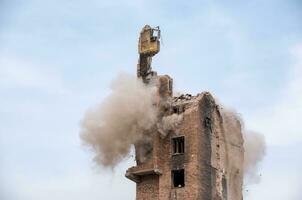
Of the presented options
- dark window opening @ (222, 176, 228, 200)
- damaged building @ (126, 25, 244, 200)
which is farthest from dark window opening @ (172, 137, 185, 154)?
dark window opening @ (222, 176, 228, 200)

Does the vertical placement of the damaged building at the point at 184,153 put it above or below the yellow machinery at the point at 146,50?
below

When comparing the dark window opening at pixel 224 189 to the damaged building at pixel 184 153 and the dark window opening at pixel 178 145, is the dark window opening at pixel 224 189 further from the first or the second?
the dark window opening at pixel 178 145

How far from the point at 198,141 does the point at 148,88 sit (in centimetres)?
724

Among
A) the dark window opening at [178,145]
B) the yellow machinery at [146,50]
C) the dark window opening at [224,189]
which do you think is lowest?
the dark window opening at [224,189]

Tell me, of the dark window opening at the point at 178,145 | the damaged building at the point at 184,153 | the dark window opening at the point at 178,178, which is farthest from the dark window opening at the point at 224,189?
the dark window opening at the point at 178,145

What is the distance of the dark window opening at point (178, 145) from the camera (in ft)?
196

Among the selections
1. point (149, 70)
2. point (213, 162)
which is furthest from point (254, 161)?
point (149, 70)

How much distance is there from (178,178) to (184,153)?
87.0 inches

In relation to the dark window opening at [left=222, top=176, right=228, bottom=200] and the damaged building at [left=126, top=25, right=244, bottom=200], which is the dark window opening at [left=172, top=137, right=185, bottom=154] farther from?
the dark window opening at [left=222, top=176, right=228, bottom=200]

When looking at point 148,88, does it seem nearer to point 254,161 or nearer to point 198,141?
point 198,141

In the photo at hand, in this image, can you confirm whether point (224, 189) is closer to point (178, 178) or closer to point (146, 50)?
point (178, 178)

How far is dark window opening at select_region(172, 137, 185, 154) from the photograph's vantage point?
59812 mm

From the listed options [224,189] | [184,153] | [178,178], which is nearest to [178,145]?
[184,153]

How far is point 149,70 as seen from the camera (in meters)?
64.2
